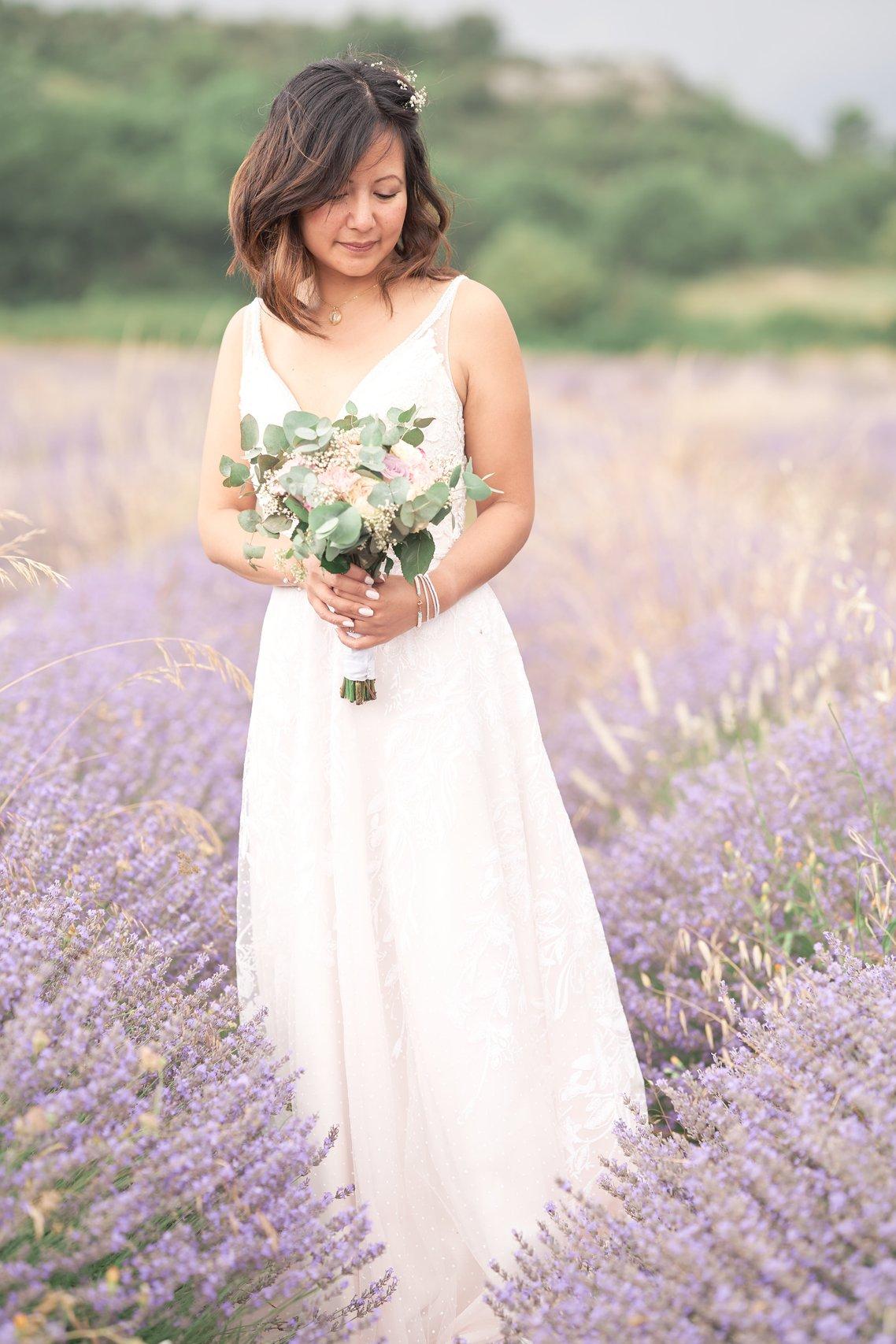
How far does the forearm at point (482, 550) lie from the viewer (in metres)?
1.89

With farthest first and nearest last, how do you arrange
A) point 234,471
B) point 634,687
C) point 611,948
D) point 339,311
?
point 634,687 → point 611,948 → point 339,311 → point 234,471

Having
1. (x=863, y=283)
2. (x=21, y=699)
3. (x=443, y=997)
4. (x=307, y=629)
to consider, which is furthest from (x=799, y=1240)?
(x=863, y=283)

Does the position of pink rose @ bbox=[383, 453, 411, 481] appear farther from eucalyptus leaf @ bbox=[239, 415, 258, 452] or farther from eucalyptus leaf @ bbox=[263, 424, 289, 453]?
eucalyptus leaf @ bbox=[239, 415, 258, 452]

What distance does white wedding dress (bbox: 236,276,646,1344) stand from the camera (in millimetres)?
1943

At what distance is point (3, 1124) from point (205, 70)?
115ft

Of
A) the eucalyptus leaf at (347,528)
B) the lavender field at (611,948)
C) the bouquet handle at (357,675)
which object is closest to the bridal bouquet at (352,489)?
the eucalyptus leaf at (347,528)

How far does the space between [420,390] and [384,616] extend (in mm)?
434

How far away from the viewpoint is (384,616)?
178 cm

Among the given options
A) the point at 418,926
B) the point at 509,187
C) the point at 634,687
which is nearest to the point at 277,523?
the point at 418,926

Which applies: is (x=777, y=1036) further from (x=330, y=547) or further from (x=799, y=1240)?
(x=330, y=547)

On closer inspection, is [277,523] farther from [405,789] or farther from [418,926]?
[418,926]

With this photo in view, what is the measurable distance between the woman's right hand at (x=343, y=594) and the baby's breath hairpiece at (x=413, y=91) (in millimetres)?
885

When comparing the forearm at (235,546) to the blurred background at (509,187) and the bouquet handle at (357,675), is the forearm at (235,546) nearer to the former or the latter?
the bouquet handle at (357,675)

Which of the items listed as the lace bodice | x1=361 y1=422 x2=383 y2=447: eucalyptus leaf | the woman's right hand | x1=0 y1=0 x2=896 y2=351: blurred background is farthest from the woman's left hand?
x1=0 y1=0 x2=896 y2=351: blurred background
